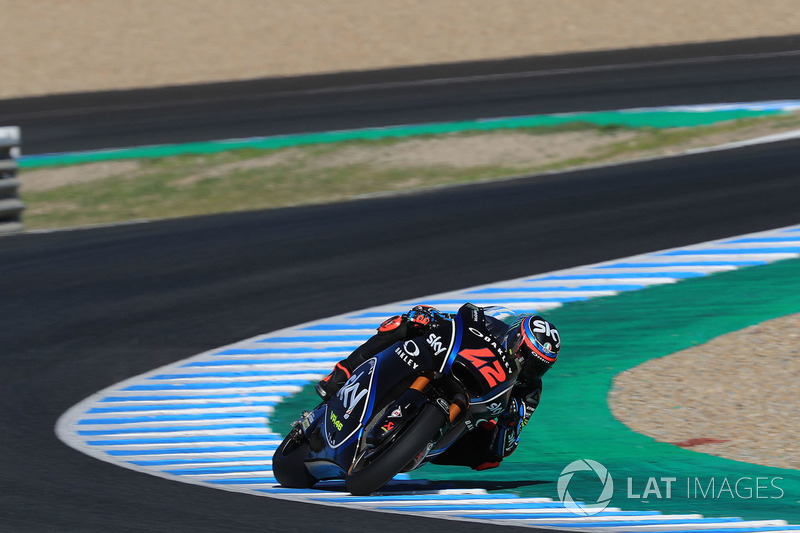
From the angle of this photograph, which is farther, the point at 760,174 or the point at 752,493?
the point at 760,174

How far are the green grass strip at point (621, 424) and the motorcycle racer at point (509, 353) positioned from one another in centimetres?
13

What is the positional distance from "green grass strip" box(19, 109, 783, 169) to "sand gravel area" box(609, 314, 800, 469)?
10186mm

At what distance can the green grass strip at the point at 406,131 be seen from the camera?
19047 millimetres

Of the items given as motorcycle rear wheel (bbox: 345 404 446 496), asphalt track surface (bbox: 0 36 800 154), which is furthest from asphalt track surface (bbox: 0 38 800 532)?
asphalt track surface (bbox: 0 36 800 154)

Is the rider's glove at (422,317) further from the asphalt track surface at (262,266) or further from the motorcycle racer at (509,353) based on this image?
the asphalt track surface at (262,266)

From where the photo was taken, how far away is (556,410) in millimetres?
7824

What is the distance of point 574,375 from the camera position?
854cm

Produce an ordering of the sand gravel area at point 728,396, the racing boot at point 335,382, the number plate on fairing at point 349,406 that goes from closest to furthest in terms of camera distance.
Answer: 1. the number plate on fairing at point 349,406
2. the racing boot at point 335,382
3. the sand gravel area at point 728,396

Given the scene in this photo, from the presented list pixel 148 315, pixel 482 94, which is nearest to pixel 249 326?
pixel 148 315

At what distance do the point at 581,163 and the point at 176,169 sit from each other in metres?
5.69

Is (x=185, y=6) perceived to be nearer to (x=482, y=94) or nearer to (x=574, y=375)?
(x=482, y=94)

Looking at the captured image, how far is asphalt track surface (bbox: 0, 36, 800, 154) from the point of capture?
20.6 meters

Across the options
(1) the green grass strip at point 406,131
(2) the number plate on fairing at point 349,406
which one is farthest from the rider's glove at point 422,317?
(1) the green grass strip at point 406,131
